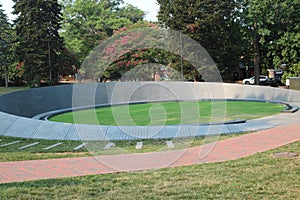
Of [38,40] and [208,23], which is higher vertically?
[208,23]

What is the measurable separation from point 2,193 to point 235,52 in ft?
87.6

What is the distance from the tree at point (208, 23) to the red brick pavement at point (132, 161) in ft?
66.2

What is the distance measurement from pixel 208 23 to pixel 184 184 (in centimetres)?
2343

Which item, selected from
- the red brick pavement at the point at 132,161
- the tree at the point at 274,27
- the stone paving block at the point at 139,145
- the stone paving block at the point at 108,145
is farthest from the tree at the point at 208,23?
the red brick pavement at the point at 132,161

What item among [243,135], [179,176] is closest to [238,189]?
[179,176]

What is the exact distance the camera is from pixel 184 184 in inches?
185

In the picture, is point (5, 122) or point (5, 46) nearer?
point (5, 122)

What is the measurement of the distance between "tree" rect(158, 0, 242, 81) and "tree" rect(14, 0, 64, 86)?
868 centimetres

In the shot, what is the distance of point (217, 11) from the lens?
27.5 m

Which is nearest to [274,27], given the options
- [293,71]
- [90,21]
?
[293,71]

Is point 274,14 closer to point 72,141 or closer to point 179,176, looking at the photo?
point 72,141

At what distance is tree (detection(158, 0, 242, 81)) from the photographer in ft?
88.7

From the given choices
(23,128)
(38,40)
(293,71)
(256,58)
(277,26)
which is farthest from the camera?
(256,58)

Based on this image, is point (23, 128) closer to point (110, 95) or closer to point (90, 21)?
point (110, 95)
